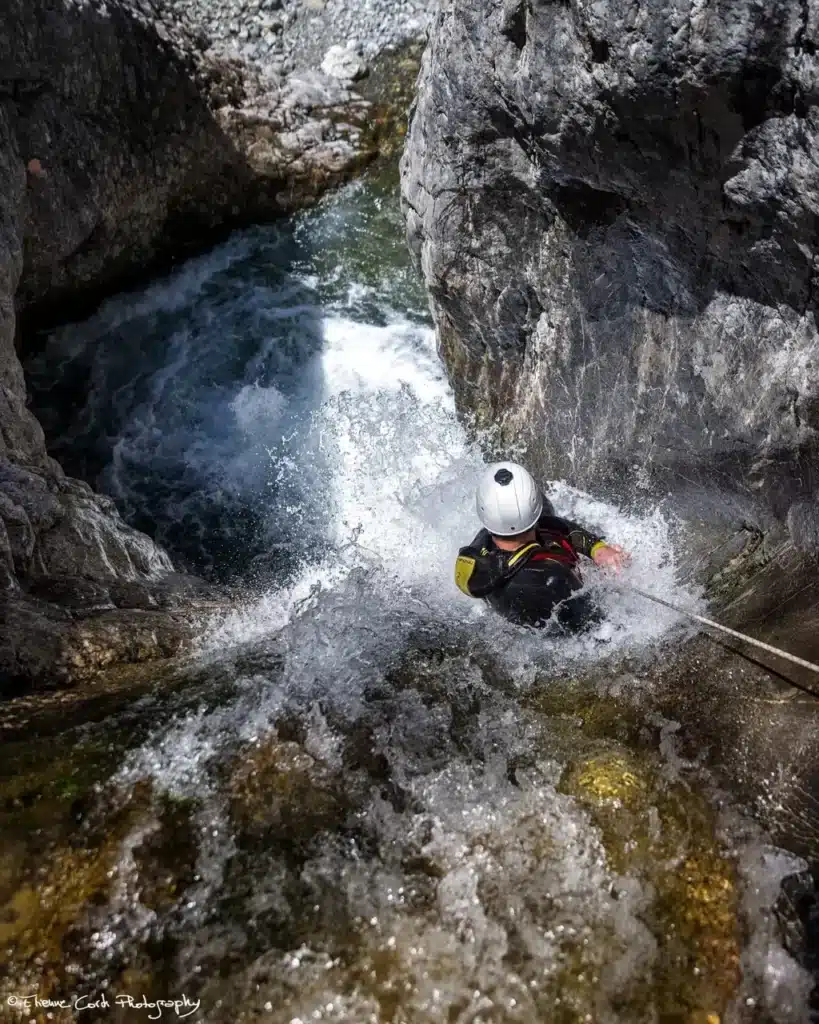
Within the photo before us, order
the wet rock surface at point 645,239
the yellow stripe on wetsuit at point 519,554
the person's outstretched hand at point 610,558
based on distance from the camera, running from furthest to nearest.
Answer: the person's outstretched hand at point 610,558
the yellow stripe on wetsuit at point 519,554
the wet rock surface at point 645,239

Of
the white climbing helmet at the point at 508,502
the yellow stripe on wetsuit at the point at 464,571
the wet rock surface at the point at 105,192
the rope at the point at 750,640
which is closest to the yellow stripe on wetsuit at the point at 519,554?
the white climbing helmet at the point at 508,502

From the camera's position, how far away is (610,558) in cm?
425

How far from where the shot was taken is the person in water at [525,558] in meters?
3.93

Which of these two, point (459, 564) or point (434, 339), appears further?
point (434, 339)

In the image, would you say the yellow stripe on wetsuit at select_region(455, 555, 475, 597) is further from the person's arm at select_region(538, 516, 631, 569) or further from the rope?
the rope

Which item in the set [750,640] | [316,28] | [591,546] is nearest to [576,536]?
[591,546]

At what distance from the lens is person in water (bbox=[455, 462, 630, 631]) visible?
12.9 ft

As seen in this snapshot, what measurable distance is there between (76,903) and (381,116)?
718 centimetres

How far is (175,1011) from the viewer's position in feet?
7.43

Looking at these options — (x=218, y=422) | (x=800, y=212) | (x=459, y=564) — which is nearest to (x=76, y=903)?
(x=459, y=564)

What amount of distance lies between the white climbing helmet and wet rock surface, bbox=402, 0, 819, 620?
0.90 m

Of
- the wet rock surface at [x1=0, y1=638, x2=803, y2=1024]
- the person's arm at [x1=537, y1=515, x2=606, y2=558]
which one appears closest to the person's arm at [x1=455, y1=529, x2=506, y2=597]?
the person's arm at [x1=537, y1=515, x2=606, y2=558]

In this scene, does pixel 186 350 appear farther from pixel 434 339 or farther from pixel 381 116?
pixel 381 116

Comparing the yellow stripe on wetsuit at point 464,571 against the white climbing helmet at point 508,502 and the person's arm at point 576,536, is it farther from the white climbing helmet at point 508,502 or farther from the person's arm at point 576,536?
the person's arm at point 576,536
